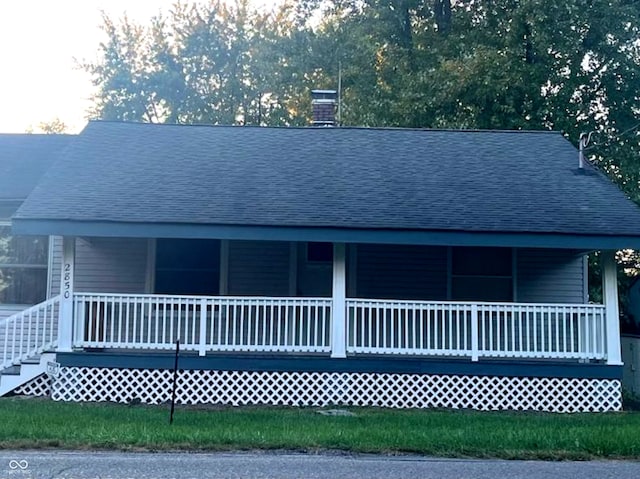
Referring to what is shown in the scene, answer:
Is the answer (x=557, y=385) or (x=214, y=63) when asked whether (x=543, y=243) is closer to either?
(x=557, y=385)

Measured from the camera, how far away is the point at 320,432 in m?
9.17

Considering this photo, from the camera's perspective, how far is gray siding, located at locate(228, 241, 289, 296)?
14789 millimetres

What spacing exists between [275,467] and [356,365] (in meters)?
5.42

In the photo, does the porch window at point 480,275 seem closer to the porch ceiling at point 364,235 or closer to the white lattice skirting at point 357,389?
the white lattice skirting at point 357,389

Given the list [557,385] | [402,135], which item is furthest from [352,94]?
[557,385]

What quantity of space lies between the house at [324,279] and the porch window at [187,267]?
1.0 inches

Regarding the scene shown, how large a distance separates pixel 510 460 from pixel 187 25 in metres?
32.5

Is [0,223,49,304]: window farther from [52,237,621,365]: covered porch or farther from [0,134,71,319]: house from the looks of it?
[52,237,621,365]: covered porch

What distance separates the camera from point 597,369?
1281 cm

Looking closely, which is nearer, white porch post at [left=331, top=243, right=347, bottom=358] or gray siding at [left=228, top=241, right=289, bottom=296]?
white porch post at [left=331, top=243, right=347, bottom=358]

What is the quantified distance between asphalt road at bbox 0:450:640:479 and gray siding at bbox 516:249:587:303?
7.11 m

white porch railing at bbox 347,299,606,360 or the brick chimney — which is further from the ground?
the brick chimney

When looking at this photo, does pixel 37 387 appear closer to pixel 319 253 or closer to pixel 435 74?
pixel 319 253

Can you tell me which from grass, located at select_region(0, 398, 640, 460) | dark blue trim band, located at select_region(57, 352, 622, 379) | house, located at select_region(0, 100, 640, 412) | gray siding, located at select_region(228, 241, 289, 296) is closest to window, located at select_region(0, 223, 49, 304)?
house, located at select_region(0, 100, 640, 412)
